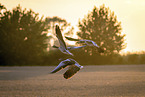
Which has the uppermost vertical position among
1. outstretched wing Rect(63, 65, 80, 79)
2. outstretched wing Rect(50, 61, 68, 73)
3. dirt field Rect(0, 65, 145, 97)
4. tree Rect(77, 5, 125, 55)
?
tree Rect(77, 5, 125, 55)

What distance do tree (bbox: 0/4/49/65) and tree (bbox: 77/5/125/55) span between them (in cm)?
930

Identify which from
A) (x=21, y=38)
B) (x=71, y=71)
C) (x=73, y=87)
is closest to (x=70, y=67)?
(x=71, y=71)

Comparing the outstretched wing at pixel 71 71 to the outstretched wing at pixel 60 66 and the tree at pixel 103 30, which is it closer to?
the outstretched wing at pixel 60 66

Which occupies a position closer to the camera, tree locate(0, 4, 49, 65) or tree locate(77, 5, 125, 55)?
tree locate(0, 4, 49, 65)

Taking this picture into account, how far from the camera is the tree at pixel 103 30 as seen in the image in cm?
4634

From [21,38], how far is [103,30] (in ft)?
54.7

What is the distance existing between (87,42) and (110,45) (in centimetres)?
4421

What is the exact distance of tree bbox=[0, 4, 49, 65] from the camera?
4050 centimetres

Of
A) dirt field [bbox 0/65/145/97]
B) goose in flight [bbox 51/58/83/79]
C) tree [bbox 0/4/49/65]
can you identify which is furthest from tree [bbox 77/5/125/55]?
goose in flight [bbox 51/58/83/79]

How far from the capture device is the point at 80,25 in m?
49.9

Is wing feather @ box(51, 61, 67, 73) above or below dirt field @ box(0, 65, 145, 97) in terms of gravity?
above

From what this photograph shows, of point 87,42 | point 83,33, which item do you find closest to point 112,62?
point 83,33

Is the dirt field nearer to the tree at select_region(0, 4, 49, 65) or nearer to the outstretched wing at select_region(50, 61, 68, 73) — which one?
the outstretched wing at select_region(50, 61, 68, 73)

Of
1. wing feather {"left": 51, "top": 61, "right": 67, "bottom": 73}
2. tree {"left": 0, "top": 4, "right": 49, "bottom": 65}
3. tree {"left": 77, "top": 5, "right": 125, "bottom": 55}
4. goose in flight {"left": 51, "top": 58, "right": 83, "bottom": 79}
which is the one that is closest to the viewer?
wing feather {"left": 51, "top": 61, "right": 67, "bottom": 73}
